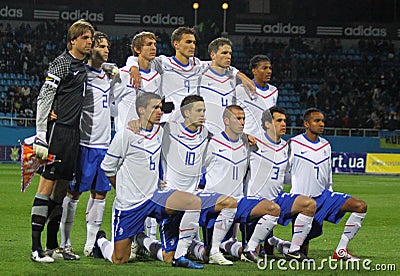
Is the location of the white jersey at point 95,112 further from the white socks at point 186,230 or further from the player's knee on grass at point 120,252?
the white socks at point 186,230

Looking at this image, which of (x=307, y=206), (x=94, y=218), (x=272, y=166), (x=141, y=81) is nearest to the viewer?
(x=307, y=206)

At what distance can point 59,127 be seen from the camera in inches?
304

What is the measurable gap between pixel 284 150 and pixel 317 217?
0.82m

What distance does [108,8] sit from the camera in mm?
36812

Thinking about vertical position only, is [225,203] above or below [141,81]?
below

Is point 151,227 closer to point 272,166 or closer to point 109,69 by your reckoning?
point 272,166

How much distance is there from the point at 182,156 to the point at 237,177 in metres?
0.67

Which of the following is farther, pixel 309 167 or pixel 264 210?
pixel 309 167

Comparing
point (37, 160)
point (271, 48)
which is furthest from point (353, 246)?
point (271, 48)

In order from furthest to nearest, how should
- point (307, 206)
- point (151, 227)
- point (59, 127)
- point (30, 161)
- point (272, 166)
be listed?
point (151, 227) → point (272, 166) → point (307, 206) → point (59, 127) → point (30, 161)

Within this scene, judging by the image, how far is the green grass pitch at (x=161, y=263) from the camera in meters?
7.19

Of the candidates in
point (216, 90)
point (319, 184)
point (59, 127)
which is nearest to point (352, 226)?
point (319, 184)

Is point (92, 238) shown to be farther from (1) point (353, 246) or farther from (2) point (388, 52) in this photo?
(2) point (388, 52)

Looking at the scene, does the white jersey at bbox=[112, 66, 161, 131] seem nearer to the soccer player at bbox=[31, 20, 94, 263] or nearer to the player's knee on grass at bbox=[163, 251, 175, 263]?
the soccer player at bbox=[31, 20, 94, 263]
